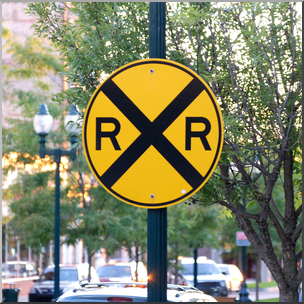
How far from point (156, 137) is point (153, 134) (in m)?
0.02

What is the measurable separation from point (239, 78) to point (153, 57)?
142 inches

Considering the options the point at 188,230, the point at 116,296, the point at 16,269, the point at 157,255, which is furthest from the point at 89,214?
the point at 16,269

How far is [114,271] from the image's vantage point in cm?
2067

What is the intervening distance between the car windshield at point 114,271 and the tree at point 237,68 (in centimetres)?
1445

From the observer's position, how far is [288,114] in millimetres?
5762

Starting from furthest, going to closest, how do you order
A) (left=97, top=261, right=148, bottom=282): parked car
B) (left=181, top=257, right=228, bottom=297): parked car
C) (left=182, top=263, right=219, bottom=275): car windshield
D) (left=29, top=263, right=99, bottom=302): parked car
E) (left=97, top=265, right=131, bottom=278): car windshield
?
(left=182, top=263, right=219, bottom=275): car windshield, (left=181, top=257, right=228, bottom=297): parked car, (left=97, top=265, right=131, bottom=278): car windshield, (left=97, top=261, right=148, bottom=282): parked car, (left=29, top=263, right=99, bottom=302): parked car

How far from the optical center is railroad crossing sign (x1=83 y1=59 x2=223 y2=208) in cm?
262

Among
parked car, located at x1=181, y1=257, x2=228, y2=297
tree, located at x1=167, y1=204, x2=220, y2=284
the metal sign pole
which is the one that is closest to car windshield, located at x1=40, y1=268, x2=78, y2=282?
tree, located at x1=167, y1=204, x2=220, y2=284

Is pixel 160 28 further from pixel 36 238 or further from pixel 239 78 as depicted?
pixel 36 238

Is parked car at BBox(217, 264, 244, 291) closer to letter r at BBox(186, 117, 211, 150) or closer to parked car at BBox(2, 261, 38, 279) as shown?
parked car at BBox(2, 261, 38, 279)

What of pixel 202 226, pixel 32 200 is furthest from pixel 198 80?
pixel 202 226

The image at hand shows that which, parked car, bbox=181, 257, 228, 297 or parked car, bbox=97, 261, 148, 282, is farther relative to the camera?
parked car, bbox=181, 257, 228, 297

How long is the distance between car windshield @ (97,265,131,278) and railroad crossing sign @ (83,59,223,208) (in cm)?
1832

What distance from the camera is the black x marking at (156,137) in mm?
2625
